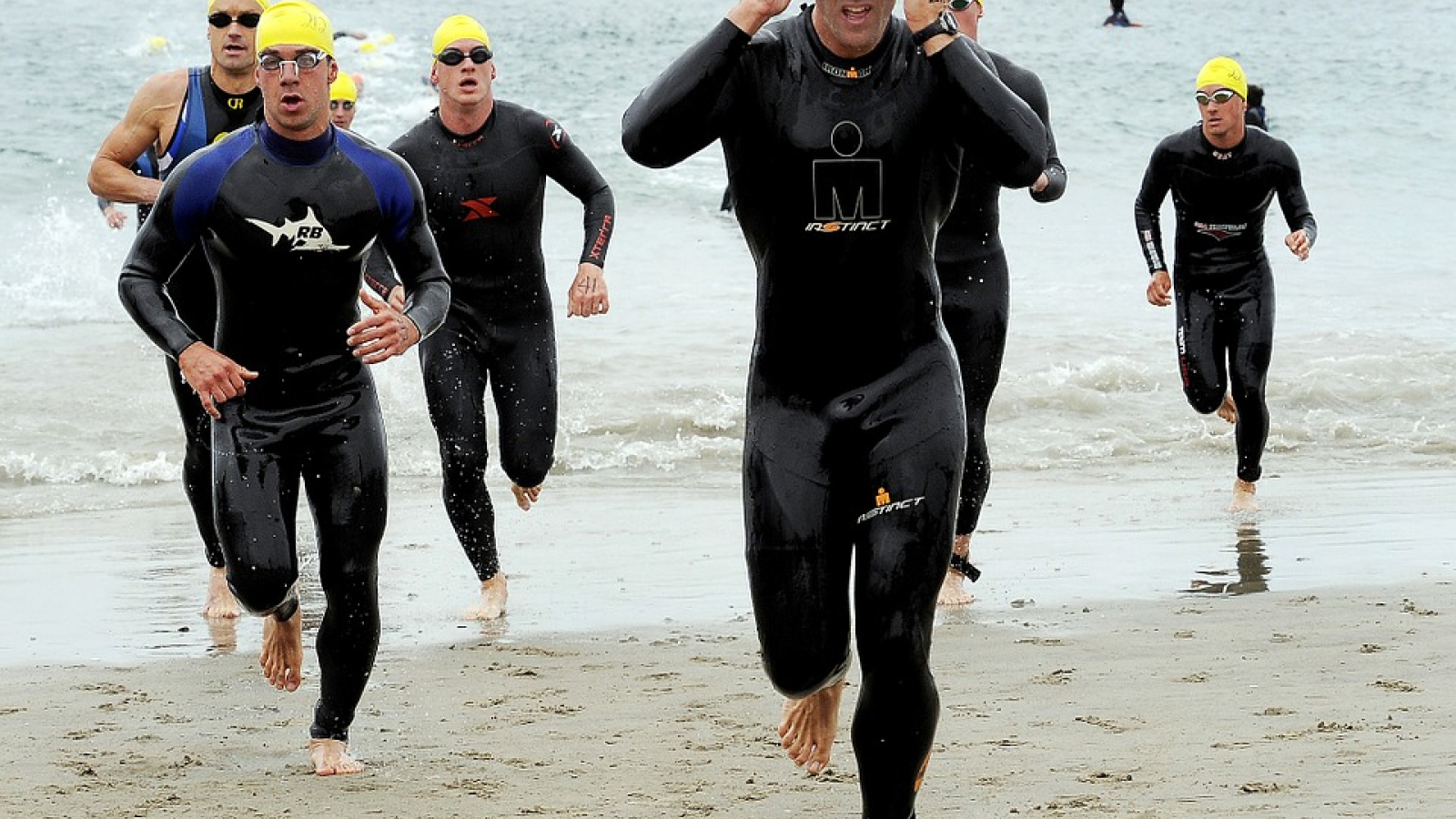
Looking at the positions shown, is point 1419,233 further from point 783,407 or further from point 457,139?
point 783,407

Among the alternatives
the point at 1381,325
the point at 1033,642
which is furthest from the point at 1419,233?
the point at 1033,642

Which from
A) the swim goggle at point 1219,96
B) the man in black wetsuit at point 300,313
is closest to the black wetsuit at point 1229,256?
the swim goggle at point 1219,96

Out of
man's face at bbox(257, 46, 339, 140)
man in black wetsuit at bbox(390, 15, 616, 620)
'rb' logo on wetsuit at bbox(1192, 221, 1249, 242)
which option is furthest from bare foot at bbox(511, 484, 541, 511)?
'rb' logo on wetsuit at bbox(1192, 221, 1249, 242)

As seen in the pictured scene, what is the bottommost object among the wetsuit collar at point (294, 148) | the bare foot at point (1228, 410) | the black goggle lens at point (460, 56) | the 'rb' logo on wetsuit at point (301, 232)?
the bare foot at point (1228, 410)

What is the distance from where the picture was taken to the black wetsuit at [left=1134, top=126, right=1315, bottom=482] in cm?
1005

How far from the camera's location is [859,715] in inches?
171

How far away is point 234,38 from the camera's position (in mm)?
7016

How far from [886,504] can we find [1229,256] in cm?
625

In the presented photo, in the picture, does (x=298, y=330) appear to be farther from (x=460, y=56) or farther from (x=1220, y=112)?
(x=1220, y=112)

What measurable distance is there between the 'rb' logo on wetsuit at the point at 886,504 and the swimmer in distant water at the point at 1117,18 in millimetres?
44589

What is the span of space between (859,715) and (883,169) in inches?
47.3

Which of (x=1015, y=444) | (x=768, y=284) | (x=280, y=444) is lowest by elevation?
(x=1015, y=444)

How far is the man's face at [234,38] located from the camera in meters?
6.96

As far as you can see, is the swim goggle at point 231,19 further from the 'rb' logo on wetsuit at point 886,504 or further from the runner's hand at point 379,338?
the 'rb' logo on wetsuit at point 886,504
